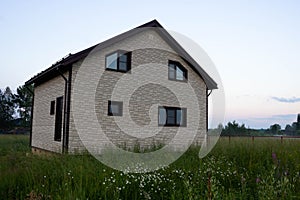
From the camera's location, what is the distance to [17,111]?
159 ft

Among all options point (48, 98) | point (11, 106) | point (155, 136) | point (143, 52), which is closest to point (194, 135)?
point (155, 136)

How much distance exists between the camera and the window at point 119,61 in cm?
1210

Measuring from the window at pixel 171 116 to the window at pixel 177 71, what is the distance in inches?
61.8

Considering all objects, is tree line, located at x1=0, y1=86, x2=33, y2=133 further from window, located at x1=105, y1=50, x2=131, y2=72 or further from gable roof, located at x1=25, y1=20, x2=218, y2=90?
window, located at x1=105, y1=50, x2=131, y2=72

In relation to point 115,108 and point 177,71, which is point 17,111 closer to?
point 177,71

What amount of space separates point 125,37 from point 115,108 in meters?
3.10

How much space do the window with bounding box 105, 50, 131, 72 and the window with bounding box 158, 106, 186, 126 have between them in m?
2.54

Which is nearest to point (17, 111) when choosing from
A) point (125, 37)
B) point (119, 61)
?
point (119, 61)

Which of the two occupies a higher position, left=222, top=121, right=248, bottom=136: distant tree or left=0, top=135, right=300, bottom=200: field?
left=222, top=121, right=248, bottom=136: distant tree

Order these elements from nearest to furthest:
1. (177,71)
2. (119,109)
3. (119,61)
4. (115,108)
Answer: (115,108), (119,109), (119,61), (177,71)

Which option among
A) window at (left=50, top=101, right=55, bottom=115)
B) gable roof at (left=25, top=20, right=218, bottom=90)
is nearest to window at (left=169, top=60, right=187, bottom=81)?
gable roof at (left=25, top=20, right=218, bottom=90)

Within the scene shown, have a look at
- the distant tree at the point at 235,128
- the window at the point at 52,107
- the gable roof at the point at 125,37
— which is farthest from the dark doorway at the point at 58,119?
the distant tree at the point at 235,128

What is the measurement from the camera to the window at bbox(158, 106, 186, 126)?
43.8ft

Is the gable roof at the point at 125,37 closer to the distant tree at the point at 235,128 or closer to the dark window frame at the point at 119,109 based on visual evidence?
the dark window frame at the point at 119,109
